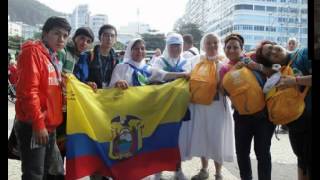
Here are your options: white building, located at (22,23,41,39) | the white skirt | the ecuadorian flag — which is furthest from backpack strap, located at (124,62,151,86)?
white building, located at (22,23,41,39)

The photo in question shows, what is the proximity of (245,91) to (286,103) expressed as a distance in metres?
0.40

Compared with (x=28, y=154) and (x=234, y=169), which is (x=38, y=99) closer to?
(x=28, y=154)

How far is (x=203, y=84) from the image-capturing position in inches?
164

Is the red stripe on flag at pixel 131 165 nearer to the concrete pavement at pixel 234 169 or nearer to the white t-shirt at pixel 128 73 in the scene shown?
the white t-shirt at pixel 128 73

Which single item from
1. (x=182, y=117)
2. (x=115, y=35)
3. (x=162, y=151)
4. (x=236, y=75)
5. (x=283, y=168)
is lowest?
(x=283, y=168)

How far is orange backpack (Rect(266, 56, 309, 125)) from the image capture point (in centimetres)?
350

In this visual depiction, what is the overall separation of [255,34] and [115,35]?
3023 mm

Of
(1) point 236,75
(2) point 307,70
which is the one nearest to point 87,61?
(1) point 236,75

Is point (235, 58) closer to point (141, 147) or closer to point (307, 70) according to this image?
point (307, 70)

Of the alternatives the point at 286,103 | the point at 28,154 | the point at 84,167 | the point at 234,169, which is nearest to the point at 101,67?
the point at 84,167

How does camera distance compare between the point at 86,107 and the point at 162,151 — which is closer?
the point at 86,107

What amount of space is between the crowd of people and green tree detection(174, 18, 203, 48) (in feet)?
9.94

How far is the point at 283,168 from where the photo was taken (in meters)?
5.45

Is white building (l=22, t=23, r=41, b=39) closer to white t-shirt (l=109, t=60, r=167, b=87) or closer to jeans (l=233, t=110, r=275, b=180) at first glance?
white t-shirt (l=109, t=60, r=167, b=87)
